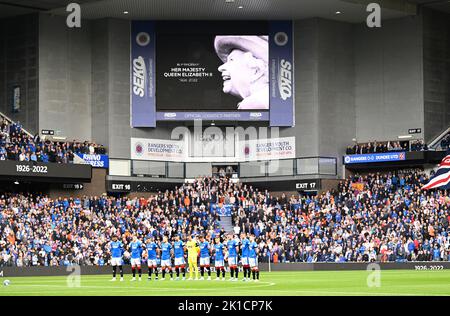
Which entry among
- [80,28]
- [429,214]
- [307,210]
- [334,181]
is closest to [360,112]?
[334,181]

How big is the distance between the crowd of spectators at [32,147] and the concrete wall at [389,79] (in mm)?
23183

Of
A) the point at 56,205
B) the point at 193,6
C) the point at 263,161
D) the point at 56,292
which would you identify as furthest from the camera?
the point at 263,161

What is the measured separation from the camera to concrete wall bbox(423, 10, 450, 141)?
2982 inches

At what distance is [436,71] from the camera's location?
3017 inches

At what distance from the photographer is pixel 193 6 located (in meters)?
72.1

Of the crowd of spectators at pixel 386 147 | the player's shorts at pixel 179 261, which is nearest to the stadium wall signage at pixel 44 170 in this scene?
the crowd of spectators at pixel 386 147

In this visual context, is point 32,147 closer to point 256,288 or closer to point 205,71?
point 205,71

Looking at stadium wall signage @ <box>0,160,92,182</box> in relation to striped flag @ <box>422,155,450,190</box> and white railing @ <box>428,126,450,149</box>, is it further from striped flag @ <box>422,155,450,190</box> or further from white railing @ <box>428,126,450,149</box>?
white railing @ <box>428,126,450,149</box>

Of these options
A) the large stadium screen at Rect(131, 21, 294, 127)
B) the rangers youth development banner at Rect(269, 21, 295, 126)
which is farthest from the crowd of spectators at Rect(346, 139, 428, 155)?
the large stadium screen at Rect(131, 21, 294, 127)

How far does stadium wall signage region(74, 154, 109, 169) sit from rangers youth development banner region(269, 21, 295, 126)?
1381 cm

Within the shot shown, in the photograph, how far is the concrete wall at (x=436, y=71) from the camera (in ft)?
249

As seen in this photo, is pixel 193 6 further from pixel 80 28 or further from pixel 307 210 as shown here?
pixel 307 210

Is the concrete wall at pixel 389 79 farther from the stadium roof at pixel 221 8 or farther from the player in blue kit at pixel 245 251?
the player in blue kit at pixel 245 251

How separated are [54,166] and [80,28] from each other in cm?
1350
